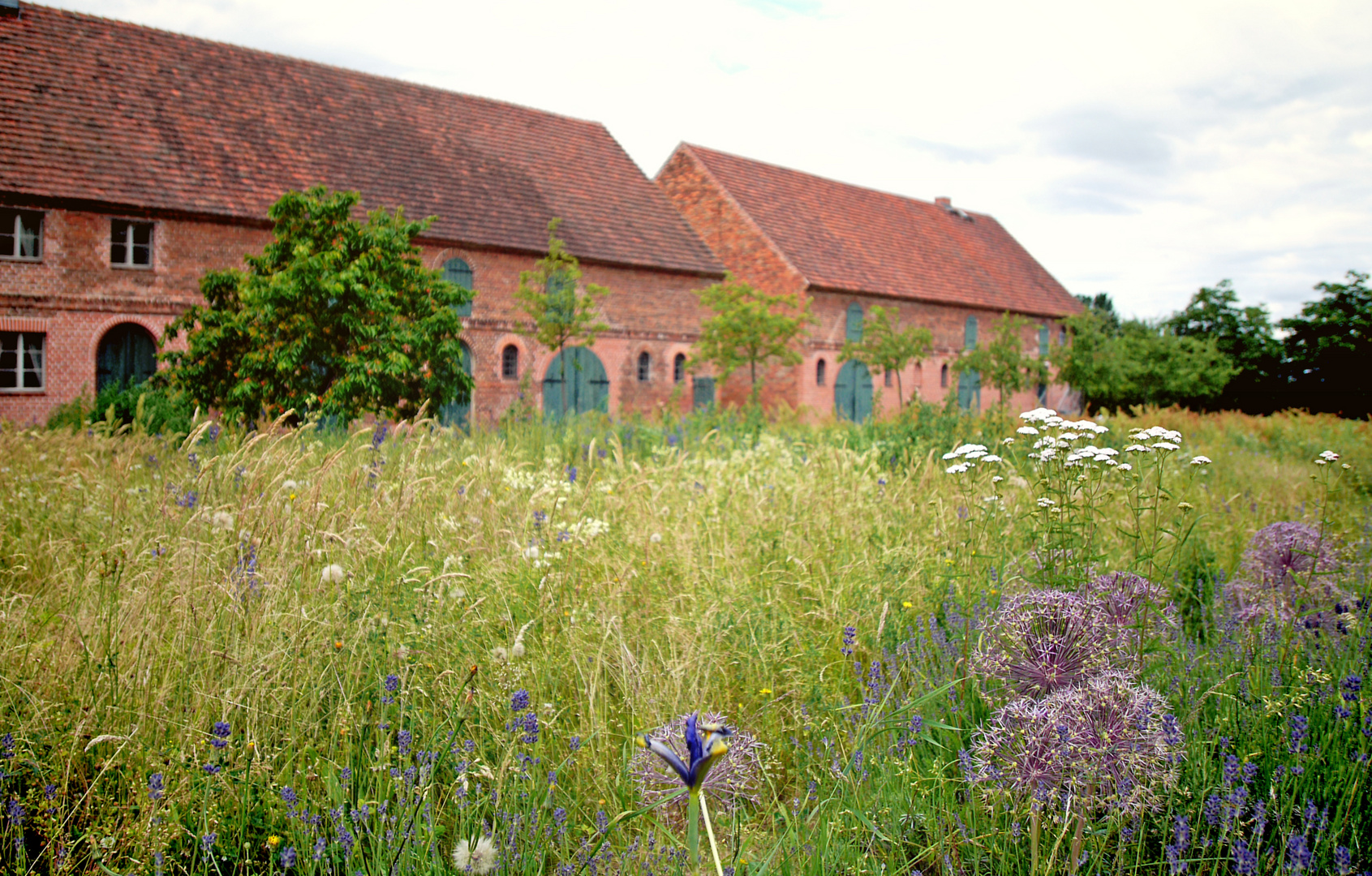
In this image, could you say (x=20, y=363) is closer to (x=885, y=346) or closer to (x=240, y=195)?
(x=240, y=195)

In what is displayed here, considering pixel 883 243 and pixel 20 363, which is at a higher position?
pixel 883 243

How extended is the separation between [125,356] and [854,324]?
21166 mm

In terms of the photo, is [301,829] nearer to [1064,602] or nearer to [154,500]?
[1064,602]

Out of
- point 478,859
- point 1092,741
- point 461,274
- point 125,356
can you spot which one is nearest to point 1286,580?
point 1092,741

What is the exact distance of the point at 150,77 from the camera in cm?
1952

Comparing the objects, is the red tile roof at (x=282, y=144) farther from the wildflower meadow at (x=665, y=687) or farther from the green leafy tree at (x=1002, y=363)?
the wildflower meadow at (x=665, y=687)

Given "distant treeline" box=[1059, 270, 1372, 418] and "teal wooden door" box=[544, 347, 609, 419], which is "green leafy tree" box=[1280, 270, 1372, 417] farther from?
"teal wooden door" box=[544, 347, 609, 419]

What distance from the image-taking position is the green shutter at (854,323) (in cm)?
2956

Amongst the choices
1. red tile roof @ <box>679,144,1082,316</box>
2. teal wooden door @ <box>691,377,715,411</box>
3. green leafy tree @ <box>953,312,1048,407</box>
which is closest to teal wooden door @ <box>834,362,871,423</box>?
red tile roof @ <box>679,144,1082,316</box>

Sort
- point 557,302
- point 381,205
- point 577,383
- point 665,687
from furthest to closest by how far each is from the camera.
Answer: point 577,383 → point 557,302 → point 381,205 → point 665,687

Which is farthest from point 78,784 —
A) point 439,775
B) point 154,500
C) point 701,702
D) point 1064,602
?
point 1064,602

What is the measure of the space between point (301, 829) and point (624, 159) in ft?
90.6

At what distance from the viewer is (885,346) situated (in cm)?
2558

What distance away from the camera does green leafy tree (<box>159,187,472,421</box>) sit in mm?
11719
